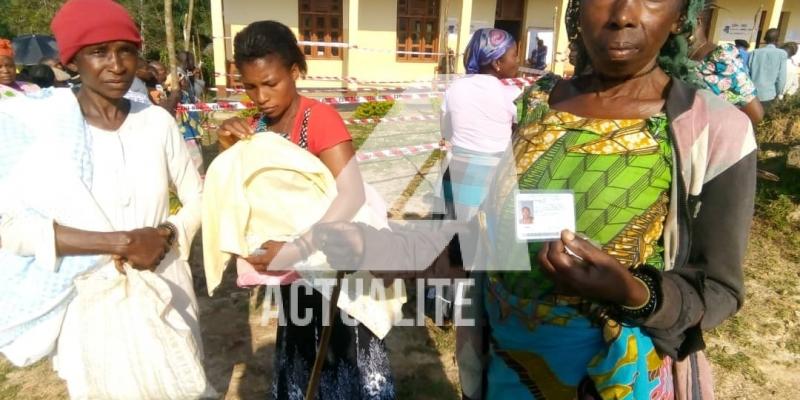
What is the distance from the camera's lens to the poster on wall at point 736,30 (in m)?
17.5

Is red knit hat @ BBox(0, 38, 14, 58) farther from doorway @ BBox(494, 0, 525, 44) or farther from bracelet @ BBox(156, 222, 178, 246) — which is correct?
doorway @ BBox(494, 0, 525, 44)

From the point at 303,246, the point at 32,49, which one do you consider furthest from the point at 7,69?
the point at 32,49

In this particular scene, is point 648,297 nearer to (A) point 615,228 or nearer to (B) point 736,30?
(A) point 615,228

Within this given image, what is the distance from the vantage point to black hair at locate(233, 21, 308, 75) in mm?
1918

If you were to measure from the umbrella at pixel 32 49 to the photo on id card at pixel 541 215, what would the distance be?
11.0 meters

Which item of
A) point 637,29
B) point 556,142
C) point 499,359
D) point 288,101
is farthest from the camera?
point 288,101

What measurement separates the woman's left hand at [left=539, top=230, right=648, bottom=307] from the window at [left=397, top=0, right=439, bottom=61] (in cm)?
1459

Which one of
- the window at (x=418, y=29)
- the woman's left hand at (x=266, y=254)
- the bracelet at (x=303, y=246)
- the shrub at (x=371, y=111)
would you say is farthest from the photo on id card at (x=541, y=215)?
the window at (x=418, y=29)

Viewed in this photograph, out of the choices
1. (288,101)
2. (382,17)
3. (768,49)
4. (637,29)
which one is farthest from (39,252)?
(382,17)

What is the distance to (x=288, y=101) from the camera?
1996mm

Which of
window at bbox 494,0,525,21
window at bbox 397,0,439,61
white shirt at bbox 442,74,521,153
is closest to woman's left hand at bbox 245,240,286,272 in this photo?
white shirt at bbox 442,74,521,153

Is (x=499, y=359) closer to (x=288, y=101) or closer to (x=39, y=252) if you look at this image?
(x=288, y=101)

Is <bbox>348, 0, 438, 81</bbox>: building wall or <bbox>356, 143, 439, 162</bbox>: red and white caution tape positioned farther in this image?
<bbox>348, 0, 438, 81</bbox>: building wall

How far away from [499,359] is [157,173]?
1.45 meters
